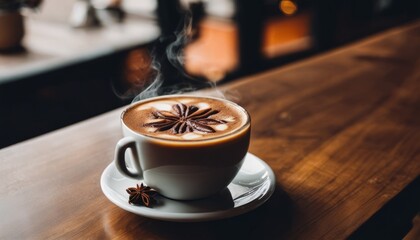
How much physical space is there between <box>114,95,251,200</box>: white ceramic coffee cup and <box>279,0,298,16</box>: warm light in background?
11.2 ft

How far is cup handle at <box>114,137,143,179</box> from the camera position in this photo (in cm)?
80

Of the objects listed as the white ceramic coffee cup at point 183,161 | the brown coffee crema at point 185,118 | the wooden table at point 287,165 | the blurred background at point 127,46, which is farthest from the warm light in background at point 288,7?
the white ceramic coffee cup at point 183,161

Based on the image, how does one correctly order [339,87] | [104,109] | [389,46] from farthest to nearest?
[104,109] → [389,46] → [339,87]

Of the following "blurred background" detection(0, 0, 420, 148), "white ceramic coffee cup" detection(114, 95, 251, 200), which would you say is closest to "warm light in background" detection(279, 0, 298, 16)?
"blurred background" detection(0, 0, 420, 148)

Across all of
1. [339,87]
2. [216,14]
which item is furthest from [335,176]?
[216,14]

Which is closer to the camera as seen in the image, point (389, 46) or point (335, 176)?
point (335, 176)

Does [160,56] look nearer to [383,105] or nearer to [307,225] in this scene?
Answer: [383,105]

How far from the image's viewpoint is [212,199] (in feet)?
2.78

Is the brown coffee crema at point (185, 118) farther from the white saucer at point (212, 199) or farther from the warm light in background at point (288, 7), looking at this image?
the warm light in background at point (288, 7)

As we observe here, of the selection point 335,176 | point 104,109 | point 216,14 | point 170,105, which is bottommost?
point 104,109

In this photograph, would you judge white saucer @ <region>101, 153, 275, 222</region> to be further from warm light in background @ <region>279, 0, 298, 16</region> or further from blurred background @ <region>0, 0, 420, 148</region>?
warm light in background @ <region>279, 0, 298, 16</region>

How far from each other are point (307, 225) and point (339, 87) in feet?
2.62

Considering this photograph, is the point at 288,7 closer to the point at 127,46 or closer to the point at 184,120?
the point at 127,46

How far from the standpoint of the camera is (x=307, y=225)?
0.81 m
